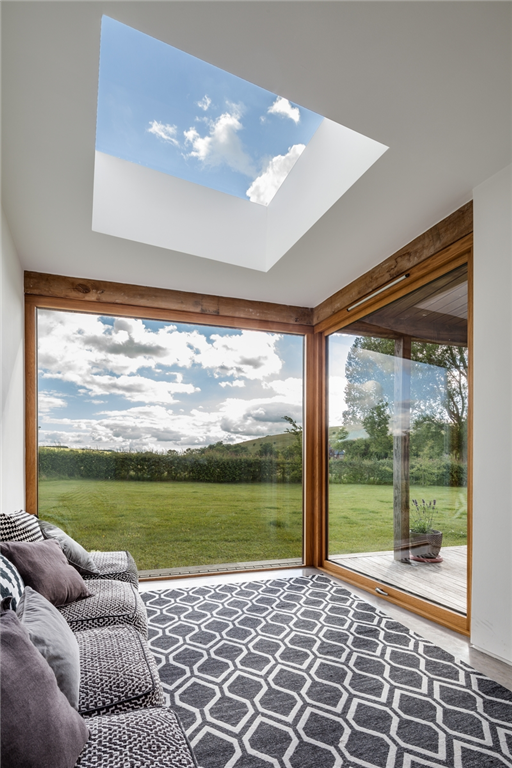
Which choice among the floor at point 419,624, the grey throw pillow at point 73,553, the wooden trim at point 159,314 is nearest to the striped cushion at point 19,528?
the grey throw pillow at point 73,553

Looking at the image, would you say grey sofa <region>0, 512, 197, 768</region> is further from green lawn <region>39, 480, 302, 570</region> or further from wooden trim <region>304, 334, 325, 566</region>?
wooden trim <region>304, 334, 325, 566</region>

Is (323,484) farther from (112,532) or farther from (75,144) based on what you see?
(75,144)

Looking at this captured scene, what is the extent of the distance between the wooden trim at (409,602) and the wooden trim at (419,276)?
2.21 m

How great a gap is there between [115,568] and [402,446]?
2.18 metres

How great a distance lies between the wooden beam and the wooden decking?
0.12 meters

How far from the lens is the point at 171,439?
4.12 metres

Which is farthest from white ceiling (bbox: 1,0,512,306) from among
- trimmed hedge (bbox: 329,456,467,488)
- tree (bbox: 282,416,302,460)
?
tree (bbox: 282,416,302,460)

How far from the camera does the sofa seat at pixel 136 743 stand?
1050 millimetres

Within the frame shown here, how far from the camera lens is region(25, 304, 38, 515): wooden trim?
3650 mm

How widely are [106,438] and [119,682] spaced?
271 centimetres

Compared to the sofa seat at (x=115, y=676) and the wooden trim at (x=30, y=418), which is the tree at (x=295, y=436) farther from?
the sofa seat at (x=115, y=676)

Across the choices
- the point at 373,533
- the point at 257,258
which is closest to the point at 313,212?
the point at 257,258

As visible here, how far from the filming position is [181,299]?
4195mm

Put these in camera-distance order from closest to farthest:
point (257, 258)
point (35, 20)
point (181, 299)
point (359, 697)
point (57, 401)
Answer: point (35, 20) → point (359, 697) → point (257, 258) → point (57, 401) → point (181, 299)
